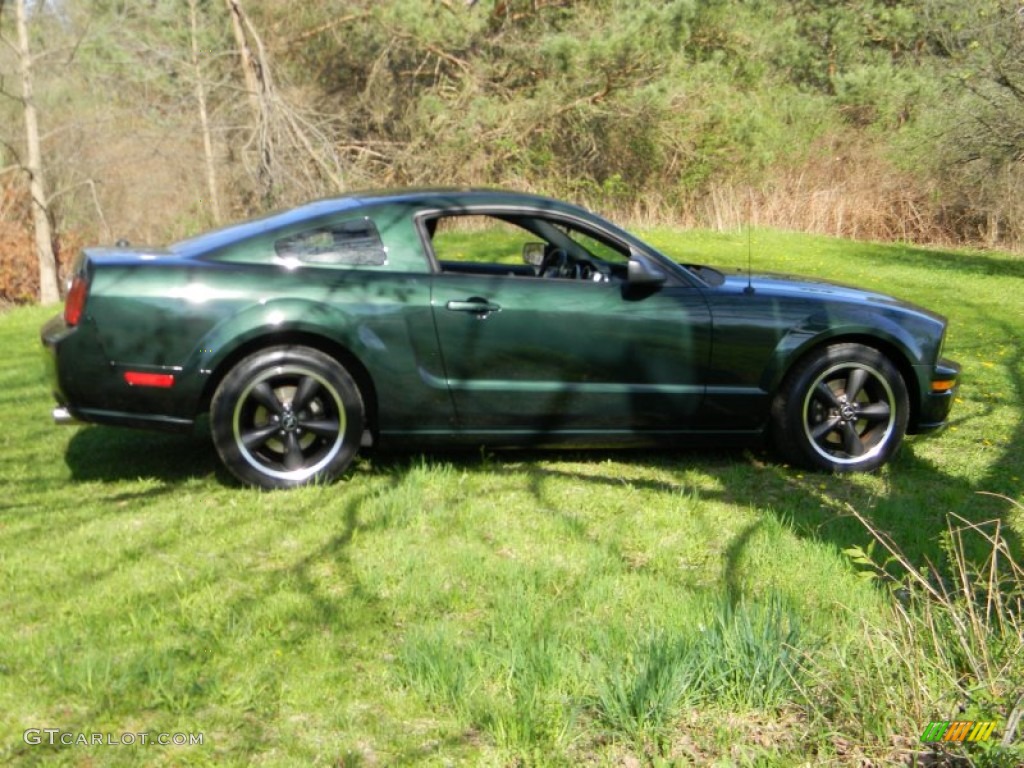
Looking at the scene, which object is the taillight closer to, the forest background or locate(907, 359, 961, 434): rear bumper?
locate(907, 359, 961, 434): rear bumper

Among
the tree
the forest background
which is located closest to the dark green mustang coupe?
the forest background

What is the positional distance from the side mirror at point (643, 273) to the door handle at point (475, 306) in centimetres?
70

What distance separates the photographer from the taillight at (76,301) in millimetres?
5301

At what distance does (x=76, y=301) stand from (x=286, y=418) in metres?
1.14

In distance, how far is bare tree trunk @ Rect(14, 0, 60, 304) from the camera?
1945 cm

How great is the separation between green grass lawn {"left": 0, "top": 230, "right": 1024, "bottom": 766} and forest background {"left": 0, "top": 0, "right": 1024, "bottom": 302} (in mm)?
15600

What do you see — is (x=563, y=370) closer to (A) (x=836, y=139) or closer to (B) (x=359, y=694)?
(B) (x=359, y=694)

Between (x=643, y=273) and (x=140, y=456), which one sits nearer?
(x=643, y=273)

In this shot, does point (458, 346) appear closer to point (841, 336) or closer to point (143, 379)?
point (143, 379)

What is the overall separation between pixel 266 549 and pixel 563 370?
1.85 metres

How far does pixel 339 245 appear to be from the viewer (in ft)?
18.7

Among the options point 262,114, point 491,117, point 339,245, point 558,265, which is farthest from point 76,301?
point 491,117

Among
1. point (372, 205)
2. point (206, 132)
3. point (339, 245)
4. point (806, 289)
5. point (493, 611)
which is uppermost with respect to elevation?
point (206, 132)

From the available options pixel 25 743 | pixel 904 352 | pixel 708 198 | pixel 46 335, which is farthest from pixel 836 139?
pixel 25 743
